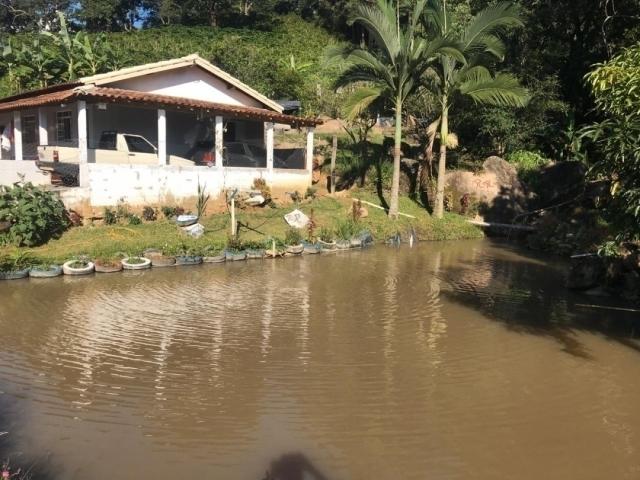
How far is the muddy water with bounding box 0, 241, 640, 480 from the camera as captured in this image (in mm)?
5301

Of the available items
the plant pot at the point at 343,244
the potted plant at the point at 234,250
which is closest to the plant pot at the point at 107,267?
the potted plant at the point at 234,250

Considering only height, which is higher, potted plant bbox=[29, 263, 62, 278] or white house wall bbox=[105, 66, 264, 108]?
white house wall bbox=[105, 66, 264, 108]

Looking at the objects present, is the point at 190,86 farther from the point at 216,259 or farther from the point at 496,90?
the point at 496,90

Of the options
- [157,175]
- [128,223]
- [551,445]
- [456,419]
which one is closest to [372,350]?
[456,419]

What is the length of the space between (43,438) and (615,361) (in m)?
7.60

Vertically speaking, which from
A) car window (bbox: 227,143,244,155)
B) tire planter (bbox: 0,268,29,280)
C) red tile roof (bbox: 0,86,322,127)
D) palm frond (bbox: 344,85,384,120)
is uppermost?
palm frond (bbox: 344,85,384,120)

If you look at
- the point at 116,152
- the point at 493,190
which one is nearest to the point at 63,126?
the point at 116,152

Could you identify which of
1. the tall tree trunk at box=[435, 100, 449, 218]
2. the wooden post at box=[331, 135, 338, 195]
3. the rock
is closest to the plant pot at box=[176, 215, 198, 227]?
the wooden post at box=[331, 135, 338, 195]

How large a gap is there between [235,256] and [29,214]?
5259 mm

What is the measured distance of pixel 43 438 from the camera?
17.9 feet

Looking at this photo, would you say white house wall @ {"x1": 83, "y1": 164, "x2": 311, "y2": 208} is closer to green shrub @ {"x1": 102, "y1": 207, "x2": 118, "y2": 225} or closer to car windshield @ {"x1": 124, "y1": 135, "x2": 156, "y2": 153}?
green shrub @ {"x1": 102, "y1": 207, "x2": 118, "y2": 225}

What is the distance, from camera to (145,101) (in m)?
17.3

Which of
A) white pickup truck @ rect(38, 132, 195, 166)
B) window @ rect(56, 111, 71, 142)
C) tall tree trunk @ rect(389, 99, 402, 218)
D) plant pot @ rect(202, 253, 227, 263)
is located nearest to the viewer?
plant pot @ rect(202, 253, 227, 263)

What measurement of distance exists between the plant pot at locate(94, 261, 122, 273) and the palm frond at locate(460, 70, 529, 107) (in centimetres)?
1381
